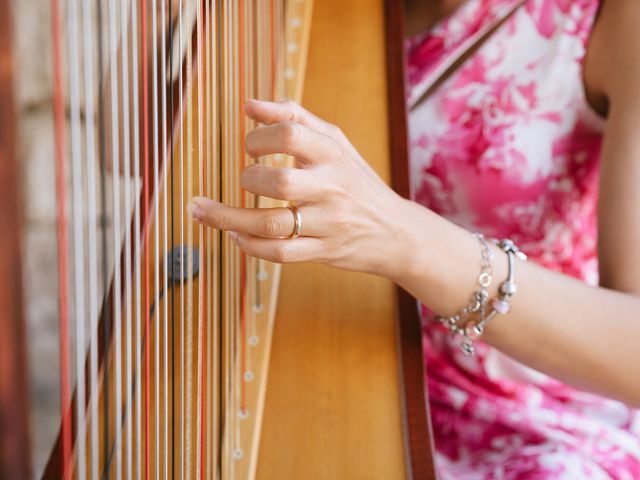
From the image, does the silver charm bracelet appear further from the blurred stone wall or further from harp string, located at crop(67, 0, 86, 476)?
the blurred stone wall

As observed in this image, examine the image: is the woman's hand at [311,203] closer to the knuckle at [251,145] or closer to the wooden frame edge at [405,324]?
the knuckle at [251,145]

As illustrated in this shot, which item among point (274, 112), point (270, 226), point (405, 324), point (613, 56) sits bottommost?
point (405, 324)

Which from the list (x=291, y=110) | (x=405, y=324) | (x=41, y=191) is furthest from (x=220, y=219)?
(x=41, y=191)

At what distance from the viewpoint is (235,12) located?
772mm

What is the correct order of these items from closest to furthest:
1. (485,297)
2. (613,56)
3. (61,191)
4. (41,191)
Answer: (61,191)
(485,297)
(613,56)
(41,191)

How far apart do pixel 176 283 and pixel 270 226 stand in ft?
0.30

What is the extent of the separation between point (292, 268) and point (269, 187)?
1.17 ft

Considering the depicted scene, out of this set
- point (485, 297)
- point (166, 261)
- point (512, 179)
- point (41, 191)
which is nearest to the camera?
point (166, 261)

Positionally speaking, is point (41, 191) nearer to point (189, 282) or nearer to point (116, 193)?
point (189, 282)

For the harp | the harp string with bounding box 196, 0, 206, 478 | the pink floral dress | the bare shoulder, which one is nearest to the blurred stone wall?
A: the harp

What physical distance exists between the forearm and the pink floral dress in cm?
13

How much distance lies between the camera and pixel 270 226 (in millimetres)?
616

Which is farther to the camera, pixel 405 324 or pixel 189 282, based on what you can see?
pixel 405 324

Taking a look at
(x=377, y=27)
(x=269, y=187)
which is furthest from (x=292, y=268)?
(x=377, y=27)
